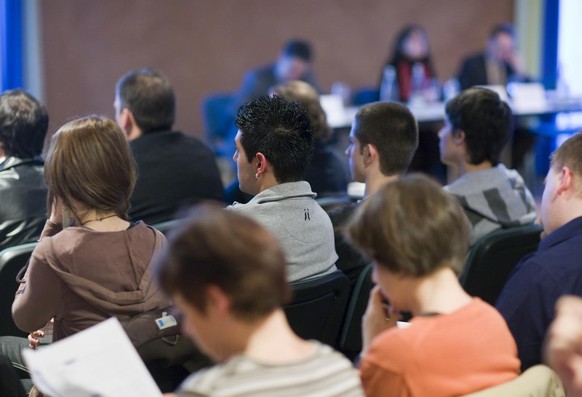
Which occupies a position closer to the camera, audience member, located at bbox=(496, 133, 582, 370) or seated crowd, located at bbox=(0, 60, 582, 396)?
seated crowd, located at bbox=(0, 60, 582, 396)

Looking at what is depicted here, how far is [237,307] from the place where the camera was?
1442 millimetres

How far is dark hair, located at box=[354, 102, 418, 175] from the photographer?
3258 mm

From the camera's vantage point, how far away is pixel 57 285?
2234 mm

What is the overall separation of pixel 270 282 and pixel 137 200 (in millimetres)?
2246

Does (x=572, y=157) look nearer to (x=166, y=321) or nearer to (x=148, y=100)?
(x=166, y=321)

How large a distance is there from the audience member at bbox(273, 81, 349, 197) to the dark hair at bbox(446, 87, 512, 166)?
0.63 meters

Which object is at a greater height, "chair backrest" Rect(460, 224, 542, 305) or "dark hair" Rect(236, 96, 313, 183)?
"dark hair" Rect(236, 96, 313, 183)

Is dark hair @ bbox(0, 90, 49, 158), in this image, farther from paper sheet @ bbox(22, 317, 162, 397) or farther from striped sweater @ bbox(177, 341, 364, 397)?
striped sweater @ bbox(177, 341, 364, 397)

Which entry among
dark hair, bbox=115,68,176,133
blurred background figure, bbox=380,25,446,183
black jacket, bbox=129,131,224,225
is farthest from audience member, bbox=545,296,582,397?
blurred background figure, bbox=380,25,446,183

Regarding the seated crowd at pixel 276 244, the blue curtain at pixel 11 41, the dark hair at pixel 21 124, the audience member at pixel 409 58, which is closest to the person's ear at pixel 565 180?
the seated crowd at pixel 276 244

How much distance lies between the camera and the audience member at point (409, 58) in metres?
8.20

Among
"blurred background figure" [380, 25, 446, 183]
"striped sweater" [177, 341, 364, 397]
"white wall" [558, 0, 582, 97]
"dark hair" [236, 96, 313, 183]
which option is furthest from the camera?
"white wall" [558, 0, 582, 97]

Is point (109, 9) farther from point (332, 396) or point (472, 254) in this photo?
point (332, 396)

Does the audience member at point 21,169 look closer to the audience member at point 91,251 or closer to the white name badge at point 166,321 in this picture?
the audience member at point 91,251
